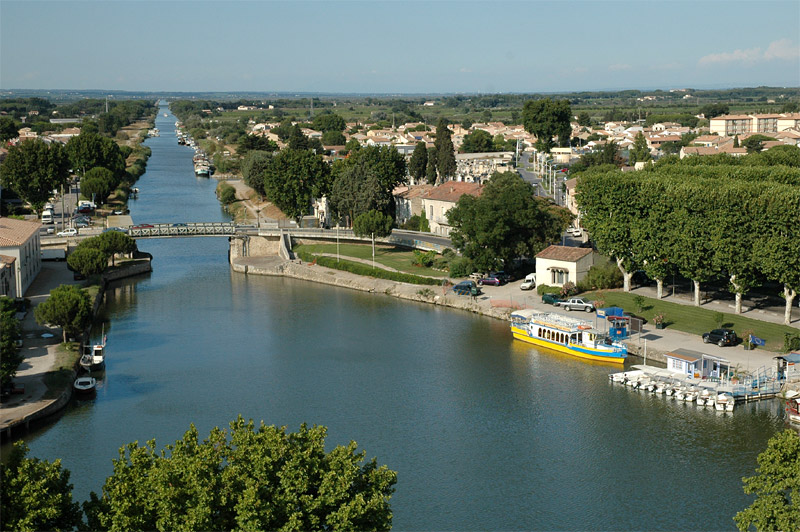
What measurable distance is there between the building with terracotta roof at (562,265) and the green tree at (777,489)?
70.7 feet

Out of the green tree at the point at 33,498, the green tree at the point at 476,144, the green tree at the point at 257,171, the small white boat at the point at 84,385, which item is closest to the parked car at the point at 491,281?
the small white boat at the point at 84,385

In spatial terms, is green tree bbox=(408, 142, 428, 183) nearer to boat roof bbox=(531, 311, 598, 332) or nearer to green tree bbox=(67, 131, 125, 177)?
green tree bbox=(67, 131, 125, 177)

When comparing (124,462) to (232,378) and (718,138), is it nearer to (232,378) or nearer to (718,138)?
(232,378)

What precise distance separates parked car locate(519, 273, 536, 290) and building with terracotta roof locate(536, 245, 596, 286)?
35cm

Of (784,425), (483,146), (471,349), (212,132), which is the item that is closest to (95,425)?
(471,349)

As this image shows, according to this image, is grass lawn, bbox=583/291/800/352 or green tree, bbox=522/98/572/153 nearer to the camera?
grass lawn, bbox=583/291/800/352

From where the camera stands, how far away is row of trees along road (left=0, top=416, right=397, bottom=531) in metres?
14.3

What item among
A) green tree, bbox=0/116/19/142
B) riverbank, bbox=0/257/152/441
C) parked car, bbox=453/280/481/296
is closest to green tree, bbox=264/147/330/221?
parked car, bbox=453/280/481/296

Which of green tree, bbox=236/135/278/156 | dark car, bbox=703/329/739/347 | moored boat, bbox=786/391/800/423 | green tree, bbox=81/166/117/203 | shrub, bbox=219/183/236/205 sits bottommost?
moored boat, bbox=786/391/800/423

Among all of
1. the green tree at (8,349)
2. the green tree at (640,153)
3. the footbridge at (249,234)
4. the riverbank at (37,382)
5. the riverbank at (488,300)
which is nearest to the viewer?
the riverbank at (37,382)

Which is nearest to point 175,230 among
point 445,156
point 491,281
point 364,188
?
point 364,188

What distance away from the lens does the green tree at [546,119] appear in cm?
8019

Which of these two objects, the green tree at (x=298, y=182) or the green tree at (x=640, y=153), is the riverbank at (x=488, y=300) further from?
the green tree at (x=640, y=153)

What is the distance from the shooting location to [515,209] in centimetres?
4034
